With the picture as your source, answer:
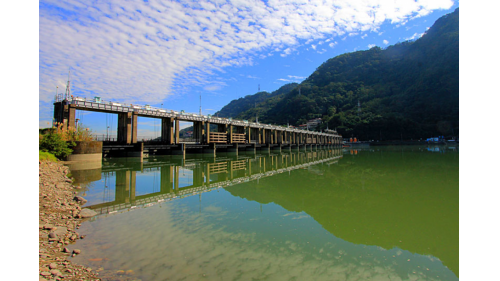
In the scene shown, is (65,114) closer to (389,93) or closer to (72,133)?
(72,133)

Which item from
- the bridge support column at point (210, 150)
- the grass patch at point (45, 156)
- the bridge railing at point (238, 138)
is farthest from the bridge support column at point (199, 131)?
the grass patch at point (45, 156)

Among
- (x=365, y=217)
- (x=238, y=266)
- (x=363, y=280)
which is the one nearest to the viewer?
(x=363, y=280)

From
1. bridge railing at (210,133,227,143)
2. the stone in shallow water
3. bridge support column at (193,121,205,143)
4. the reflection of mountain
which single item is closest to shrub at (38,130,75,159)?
the stone in shallow water

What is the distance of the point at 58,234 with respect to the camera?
19.7 ft

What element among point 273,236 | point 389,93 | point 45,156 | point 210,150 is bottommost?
point 273,236

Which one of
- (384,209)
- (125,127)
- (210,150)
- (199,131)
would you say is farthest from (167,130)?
(384,209)

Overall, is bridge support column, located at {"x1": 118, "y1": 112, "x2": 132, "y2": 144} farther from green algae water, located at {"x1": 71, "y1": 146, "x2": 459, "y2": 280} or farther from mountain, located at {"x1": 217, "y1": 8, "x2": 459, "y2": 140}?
mountain, located at {"x1": 217, "y1": 8, "x2": 459, "y2": 140}

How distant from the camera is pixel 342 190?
12.6 metres

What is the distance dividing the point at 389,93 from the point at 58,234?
172936mm

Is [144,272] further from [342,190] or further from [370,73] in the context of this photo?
[370,73]

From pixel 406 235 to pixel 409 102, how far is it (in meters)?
153

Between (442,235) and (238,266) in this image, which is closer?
(238,266)

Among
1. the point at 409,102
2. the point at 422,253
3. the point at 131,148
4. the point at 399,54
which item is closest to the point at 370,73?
the point at 399,54

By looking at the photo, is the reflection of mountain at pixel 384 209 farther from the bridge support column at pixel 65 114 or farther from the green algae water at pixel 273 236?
the bridge support column at pixel 65 114
